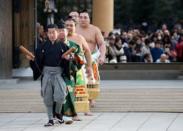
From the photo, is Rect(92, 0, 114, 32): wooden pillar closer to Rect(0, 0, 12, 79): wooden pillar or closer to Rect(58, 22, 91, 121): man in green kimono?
Rect(0, 0, 12, 79): wooden pillar

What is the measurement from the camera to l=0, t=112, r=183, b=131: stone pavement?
462 inches

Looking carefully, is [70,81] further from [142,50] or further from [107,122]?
[142,50]

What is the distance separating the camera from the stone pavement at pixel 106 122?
462 inches

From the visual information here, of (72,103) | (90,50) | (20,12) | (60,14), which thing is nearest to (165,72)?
(20,12)

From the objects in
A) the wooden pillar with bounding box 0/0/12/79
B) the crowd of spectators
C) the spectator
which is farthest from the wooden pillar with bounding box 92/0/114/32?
the wooden pillar with bounding box 0/0/12/79

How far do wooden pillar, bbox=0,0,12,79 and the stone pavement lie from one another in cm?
485

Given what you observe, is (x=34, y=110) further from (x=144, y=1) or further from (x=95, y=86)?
(x=144, y=1)

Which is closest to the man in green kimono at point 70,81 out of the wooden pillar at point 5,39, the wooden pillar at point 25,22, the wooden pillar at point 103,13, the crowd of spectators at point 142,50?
the wooden pillar at point 5,39

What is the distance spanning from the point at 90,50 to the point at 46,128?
8.07ft

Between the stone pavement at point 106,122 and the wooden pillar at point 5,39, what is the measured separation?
485 cm

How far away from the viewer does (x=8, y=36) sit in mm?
18484

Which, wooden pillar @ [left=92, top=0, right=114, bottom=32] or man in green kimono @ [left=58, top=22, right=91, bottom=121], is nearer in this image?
man in green kimono @ [left=58, top=22, right=91, bottom=121]

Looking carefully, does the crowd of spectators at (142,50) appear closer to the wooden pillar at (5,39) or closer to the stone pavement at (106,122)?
the wooden pillar at (5,39)

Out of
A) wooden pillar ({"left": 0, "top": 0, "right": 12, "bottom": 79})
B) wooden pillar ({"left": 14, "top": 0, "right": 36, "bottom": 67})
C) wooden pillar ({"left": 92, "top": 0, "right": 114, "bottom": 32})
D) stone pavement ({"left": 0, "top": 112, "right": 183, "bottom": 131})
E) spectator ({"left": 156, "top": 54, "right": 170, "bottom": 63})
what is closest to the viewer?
stone pavement ({"left": 0, "top": 112, "right": 183, "bottom": 131})
